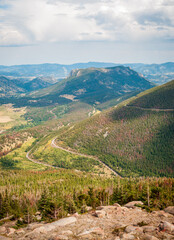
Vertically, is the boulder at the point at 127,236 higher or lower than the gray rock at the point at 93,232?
higher

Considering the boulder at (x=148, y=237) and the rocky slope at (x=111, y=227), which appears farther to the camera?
the rocky slope at (x=111, y=227)

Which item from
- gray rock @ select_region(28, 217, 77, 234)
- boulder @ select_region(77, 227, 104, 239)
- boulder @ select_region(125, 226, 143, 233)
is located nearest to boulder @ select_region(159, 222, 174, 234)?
boulder @ select_region(125, 226, 143, 233)

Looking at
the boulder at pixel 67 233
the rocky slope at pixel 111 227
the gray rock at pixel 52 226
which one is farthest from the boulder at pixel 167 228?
the gray rock at pixel 52 226

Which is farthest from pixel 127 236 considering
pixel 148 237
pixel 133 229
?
pixel 148 237

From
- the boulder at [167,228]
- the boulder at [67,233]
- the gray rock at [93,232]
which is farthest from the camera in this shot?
the boulder at [67,233]

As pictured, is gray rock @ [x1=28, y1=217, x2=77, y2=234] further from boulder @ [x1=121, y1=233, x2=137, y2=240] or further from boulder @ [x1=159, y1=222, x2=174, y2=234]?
boulder @ [x1=159, y1=222, x2=174, y2=234]

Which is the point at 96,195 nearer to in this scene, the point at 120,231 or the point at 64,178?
the point at 120,231

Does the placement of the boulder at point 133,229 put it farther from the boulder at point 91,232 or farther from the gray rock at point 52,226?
the gray rock at point 52,226

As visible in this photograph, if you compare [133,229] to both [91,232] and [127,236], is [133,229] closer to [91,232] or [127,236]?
[127,236]

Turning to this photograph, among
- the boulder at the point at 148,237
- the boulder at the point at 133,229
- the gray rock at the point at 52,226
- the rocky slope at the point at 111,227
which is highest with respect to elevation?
the boulder at the point at 148,237
